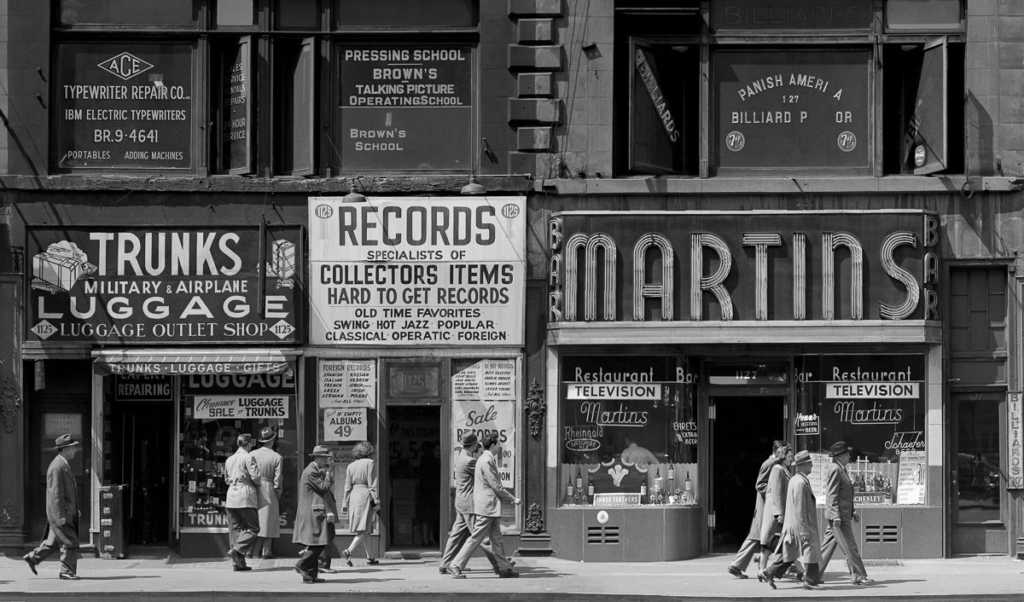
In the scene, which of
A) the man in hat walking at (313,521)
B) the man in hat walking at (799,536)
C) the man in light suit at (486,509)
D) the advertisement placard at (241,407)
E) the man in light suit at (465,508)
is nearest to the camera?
the man in hat walking at (799,536)

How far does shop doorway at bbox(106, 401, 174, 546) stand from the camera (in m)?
23.4

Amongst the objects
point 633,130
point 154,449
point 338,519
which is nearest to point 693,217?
point 633,130

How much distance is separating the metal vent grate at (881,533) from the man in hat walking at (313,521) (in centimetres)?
768

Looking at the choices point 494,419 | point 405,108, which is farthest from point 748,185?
point 405,108

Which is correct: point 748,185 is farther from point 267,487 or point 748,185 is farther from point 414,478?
point 267,487

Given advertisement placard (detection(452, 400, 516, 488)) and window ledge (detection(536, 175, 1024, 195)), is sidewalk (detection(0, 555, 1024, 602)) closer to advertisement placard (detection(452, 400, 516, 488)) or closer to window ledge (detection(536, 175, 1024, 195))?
advertisement placard (detection(452, 400, 516, 488))

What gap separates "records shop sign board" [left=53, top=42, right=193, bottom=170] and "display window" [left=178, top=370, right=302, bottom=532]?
3.30 m

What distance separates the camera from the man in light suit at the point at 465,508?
787 inches

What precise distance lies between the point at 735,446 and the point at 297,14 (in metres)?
8.89

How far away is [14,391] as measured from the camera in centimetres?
2259

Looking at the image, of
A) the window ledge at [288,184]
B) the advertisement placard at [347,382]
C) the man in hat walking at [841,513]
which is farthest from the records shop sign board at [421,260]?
the man in hat walking at [841,513]

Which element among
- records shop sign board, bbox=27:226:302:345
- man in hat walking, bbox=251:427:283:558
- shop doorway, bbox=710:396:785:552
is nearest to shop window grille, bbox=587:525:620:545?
shop doorway, bbox=710:396:785:552

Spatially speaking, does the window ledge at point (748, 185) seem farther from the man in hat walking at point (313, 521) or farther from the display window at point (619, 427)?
the man in hat walking at point (313, 521)

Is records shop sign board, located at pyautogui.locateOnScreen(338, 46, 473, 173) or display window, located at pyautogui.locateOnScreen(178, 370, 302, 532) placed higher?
records shop sign board, located at pyautogui.locateOnScreen(338, 46, 473, 173)
